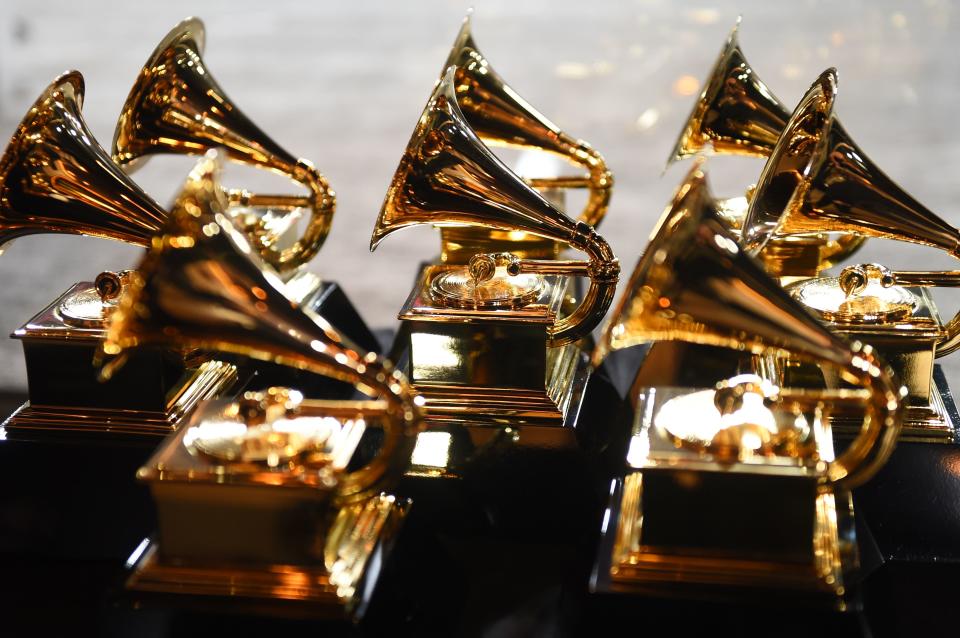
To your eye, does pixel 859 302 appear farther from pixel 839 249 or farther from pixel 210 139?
pixel 210 139

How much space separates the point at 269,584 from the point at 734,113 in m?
1.26

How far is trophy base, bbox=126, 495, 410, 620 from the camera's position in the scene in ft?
4.25

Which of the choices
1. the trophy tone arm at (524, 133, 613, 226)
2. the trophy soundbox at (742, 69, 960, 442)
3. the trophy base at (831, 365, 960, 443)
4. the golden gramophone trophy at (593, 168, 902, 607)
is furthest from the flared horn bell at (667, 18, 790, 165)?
the golden gramophone trophy at (593, 168, 902, 607)

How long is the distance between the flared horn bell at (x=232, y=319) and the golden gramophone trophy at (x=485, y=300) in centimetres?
40

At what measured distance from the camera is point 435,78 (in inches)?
207

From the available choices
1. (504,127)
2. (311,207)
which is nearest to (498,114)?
(504,127)

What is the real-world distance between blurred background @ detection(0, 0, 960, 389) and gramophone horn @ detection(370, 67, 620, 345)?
1.32m

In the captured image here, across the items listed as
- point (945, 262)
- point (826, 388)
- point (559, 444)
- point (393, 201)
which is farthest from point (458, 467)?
point (945, 262)

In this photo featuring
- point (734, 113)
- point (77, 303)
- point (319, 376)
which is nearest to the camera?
point (77, 303)

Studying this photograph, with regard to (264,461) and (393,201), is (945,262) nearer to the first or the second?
(393,201)

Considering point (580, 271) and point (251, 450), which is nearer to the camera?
point (251, 450)

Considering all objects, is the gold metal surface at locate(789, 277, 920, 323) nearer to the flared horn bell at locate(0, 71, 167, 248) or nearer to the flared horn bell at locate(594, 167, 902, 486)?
the flared horn bell at locate(594, 167, 902, 486)

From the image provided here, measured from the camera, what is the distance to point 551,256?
→ 2.10 metres

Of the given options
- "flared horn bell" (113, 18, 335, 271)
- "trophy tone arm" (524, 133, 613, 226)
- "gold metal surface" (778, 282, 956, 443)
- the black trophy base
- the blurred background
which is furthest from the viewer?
the blurred background
